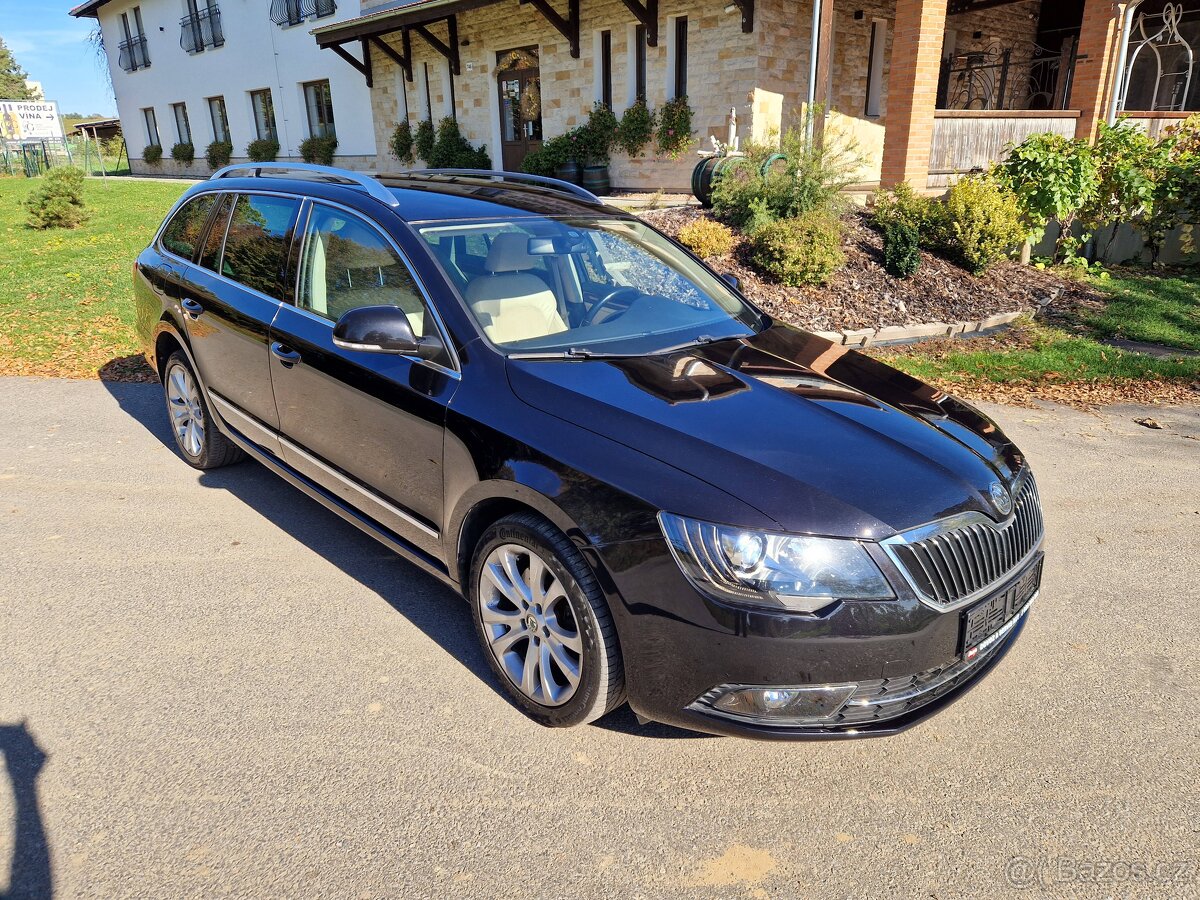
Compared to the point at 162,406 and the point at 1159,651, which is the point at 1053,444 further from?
the point at 162,406

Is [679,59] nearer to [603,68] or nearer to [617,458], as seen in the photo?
[603,68]

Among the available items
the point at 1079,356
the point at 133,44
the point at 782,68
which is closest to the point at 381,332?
the point at 1079,356

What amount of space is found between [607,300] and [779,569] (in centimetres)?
177

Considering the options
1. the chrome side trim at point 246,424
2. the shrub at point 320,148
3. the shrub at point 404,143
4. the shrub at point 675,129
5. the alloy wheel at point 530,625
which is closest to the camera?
the alloy wheel at point 530,625

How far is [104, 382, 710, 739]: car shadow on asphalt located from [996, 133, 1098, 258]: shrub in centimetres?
1019

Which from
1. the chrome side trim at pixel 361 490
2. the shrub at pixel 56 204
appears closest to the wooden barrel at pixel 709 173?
the chrome side trim at pixel 361 490

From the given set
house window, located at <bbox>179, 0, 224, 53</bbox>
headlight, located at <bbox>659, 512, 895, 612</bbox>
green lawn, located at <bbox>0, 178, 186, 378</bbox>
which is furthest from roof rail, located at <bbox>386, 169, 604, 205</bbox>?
house window, located at <bbox>179, 0, 224, 53</bbox>

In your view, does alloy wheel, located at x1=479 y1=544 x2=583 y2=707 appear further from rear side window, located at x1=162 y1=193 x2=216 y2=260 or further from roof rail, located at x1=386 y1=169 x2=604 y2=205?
rear side window, located at x1=162 y1=193 x2=216 y2=260

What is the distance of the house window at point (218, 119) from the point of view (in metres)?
31.1

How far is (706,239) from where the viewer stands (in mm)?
9492

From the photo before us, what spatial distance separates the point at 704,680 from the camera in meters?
2.48

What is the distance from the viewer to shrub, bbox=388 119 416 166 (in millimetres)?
22766

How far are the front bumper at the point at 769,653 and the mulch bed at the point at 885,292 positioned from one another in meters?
6.33

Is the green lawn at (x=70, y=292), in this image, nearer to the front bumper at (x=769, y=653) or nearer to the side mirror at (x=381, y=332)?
the side mirror at (x=381, y=332)
